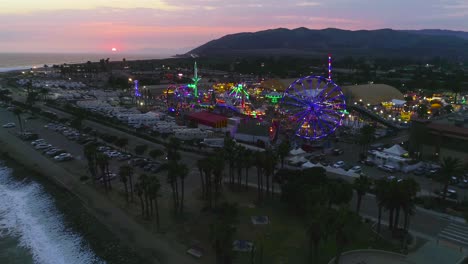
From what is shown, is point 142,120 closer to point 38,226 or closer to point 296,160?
point 296,160

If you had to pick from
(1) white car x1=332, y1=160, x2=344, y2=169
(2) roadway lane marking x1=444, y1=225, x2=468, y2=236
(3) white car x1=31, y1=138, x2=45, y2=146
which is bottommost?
(2) roadway lane marking x1=444, y1=225, x2=468, y2=236

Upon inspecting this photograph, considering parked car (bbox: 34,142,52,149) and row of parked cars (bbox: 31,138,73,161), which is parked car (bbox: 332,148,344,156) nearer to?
row of parked cars (bbox: 31,138,73,161)

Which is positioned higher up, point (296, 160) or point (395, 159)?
point (395, 159)

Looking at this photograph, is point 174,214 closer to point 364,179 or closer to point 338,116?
point 364,179

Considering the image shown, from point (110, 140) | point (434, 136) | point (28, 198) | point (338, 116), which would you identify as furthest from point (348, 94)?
point (28, 198)

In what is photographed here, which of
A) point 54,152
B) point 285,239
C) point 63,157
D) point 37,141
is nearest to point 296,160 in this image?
point 285,239

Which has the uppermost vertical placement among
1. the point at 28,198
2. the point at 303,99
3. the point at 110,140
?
the point at 303,99

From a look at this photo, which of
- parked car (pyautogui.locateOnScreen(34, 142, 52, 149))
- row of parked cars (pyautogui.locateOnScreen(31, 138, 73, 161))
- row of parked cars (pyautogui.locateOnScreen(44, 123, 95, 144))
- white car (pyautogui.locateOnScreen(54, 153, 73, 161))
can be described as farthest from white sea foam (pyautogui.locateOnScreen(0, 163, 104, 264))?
row of parked cars (pyautogui.locateOnScreen(44, 123, 95, 144))
